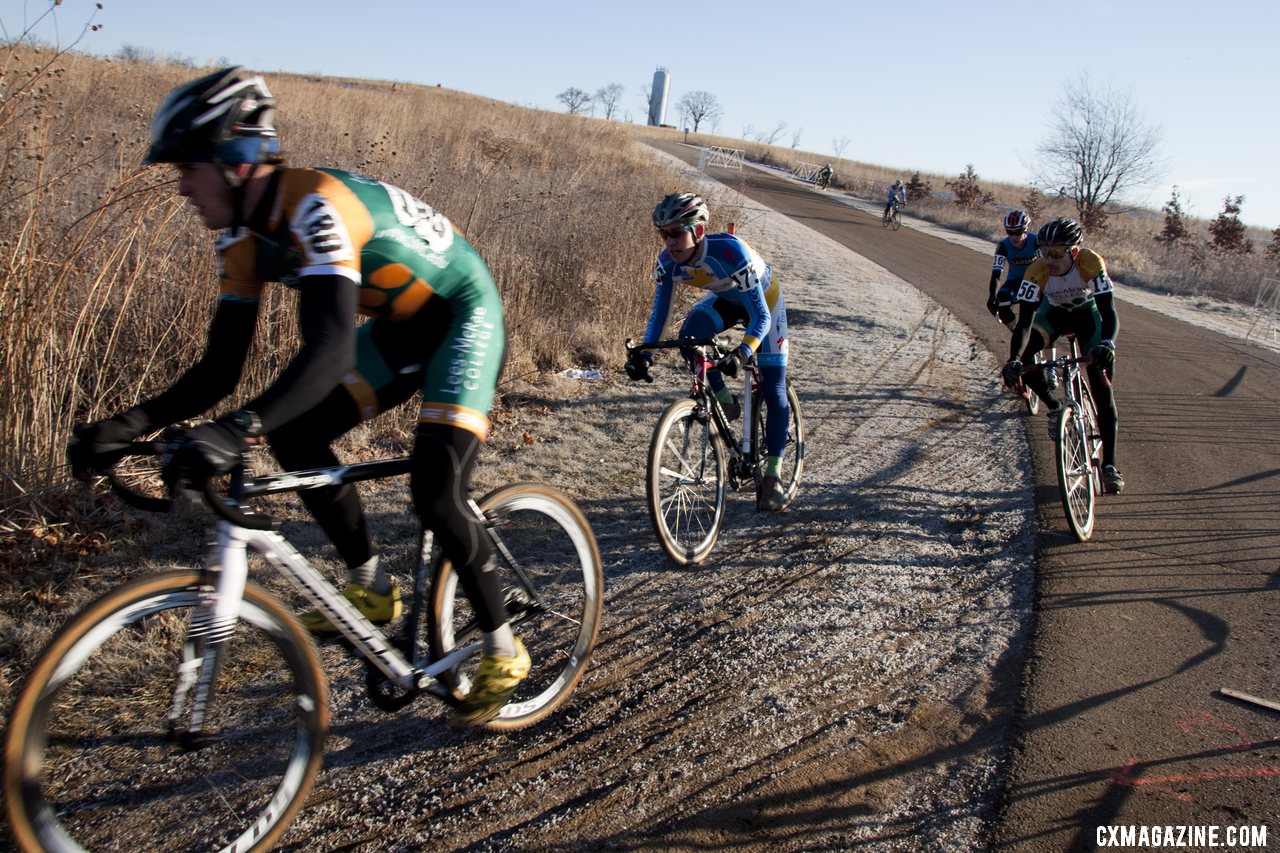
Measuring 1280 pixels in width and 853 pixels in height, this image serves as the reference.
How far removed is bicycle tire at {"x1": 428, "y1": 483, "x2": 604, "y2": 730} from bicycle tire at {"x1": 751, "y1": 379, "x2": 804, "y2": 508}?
215 centimetres

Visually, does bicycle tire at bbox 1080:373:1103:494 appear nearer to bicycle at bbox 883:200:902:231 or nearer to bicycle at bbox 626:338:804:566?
bicycle at bbox 626:338:804:566

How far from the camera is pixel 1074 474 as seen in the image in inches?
226

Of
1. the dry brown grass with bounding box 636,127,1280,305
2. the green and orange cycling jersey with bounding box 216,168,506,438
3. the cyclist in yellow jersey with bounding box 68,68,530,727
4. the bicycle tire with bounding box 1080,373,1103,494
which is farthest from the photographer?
the dry brown grass with bounding box 636,127,1280,305

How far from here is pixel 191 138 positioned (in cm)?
237

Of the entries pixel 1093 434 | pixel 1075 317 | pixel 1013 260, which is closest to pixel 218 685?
pixel 1093 434

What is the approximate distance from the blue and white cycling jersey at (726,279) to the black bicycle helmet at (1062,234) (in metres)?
2.72

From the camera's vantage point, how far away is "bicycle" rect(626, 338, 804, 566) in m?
4.75

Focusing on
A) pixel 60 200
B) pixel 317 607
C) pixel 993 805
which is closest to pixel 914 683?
pixel 993 805

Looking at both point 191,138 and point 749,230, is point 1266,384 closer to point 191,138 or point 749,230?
point 749,230

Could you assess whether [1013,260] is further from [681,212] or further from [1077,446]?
[681,212]

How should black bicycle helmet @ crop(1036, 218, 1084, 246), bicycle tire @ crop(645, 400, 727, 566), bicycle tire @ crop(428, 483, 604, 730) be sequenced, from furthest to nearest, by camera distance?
black bicycle helmet @ crop(1036, 218, 1084, 246) → bicycle tire @ crop(645, 400, 727, 566) → bicycle tire @ crop(428, 483, 604, 730)

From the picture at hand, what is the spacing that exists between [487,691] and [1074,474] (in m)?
4.52

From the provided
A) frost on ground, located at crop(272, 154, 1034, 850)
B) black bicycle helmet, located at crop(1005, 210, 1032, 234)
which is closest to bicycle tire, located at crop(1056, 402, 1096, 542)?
frost on ground, located at crop(272, 154, 1034, 850)

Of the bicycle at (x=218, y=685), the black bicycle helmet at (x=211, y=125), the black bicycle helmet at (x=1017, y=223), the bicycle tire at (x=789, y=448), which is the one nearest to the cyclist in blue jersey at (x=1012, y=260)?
the black bicycle helmet at (x=1017, y=223)
